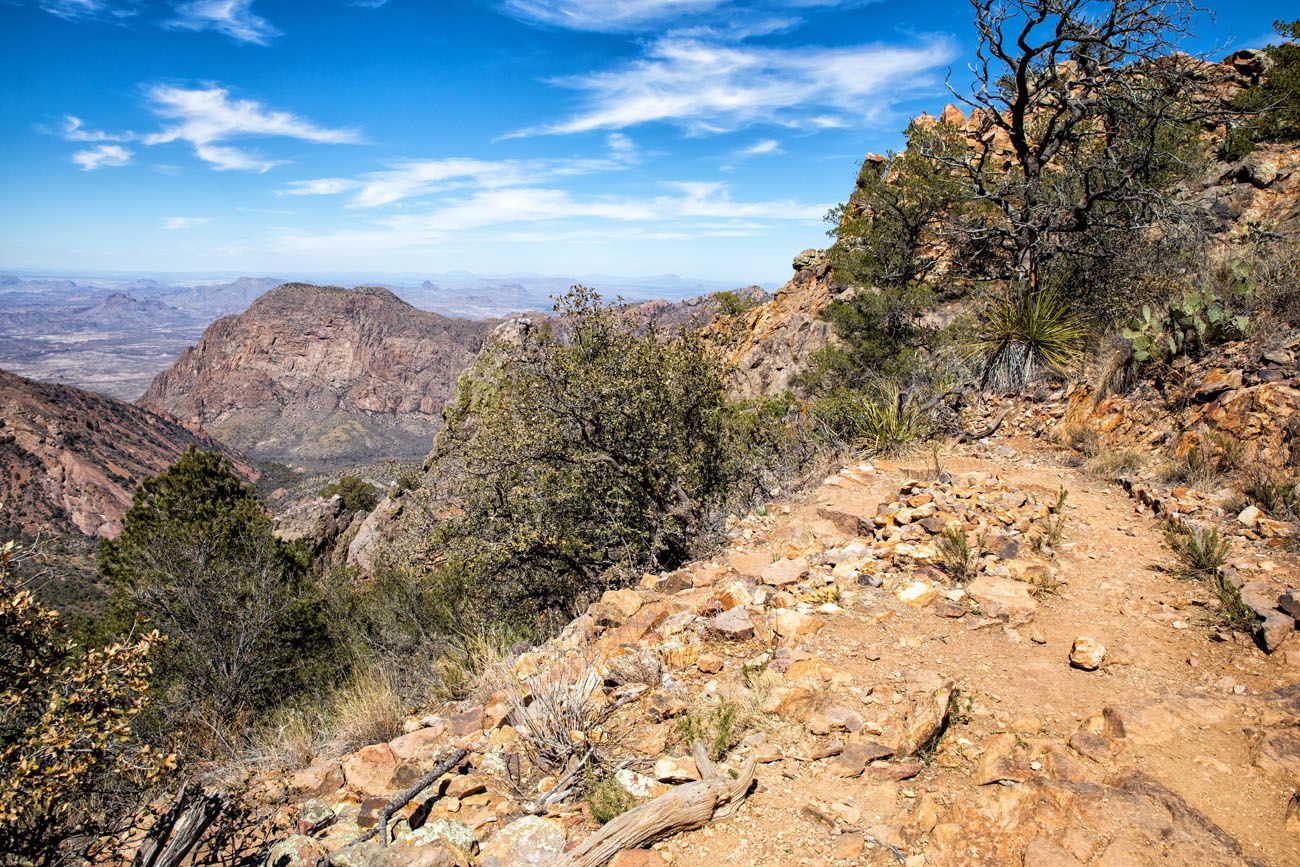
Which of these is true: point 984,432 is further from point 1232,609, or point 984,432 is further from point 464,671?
point 464,671

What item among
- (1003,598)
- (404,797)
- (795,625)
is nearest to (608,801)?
(404,797)

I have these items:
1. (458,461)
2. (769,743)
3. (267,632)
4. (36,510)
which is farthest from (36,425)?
(769,743)

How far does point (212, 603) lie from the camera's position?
15.6 m

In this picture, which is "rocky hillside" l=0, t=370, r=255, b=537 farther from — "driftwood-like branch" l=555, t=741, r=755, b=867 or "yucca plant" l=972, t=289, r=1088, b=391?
"yucca plant" l=972, t=289, r=1088, b=391

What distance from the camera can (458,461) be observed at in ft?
36.8

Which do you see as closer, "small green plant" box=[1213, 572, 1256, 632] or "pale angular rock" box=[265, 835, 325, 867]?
"pale angular rock" box=[265, 835, 325, 867]

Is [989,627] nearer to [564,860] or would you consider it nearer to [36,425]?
[564,860]

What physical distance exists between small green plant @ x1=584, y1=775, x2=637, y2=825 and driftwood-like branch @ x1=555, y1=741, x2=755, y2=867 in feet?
0.53

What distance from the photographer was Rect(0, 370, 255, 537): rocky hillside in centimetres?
11084

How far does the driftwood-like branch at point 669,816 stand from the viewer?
3.38 metres

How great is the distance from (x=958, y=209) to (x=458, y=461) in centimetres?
2086

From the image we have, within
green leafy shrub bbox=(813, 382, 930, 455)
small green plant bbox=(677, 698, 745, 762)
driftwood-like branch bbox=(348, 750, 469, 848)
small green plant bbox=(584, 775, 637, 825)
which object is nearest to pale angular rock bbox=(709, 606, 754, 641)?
small green plant bbox=(677, 698, 745, 762)

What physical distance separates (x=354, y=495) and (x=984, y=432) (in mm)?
55637

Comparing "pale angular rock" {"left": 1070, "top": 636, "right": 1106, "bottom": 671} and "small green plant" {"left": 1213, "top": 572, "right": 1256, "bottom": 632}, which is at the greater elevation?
"small green plant" {"left": 1213, "top": 572, "right": 1256, "bottom": 632}
